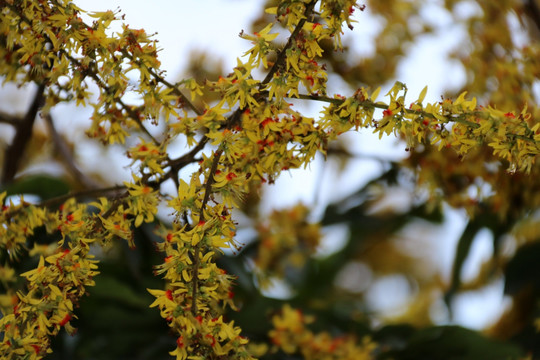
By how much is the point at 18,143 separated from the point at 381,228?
0.71 metres

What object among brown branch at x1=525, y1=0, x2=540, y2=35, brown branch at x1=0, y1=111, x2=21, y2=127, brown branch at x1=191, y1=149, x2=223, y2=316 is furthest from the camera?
brown branch at x1=525, y1=0, x2=540, y2=35

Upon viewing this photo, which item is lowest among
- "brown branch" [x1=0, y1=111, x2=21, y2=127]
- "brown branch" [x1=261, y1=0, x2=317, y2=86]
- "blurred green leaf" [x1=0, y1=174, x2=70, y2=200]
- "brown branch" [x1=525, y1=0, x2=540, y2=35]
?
"brown branch" [x1=261, y1=0, x2=317, y2=86]

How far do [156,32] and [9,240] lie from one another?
253 mm

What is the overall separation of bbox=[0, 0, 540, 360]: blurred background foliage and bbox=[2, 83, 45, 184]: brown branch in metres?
0.05

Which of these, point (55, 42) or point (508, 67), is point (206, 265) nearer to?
point (55, 42)

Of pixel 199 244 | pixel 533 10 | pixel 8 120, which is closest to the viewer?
pixel 199 244

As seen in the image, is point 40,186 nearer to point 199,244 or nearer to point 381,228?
point 199,244

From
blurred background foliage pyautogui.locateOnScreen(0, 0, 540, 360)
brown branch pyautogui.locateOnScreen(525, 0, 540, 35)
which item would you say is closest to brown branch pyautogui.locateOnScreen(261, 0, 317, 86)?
blurred background foliage pyautogui.locateOnScreen(0, 0, 540, 360)

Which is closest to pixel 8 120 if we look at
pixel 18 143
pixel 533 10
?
pixel 18 143

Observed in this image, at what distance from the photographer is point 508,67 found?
3.15ft

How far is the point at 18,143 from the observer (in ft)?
3.12

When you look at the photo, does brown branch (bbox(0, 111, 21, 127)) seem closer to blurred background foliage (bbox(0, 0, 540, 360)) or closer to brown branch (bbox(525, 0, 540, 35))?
blurred background foliage (bbox(0, 0, 540, 360))

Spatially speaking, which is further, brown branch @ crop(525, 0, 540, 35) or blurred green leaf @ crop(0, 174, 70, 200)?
brown branch @ crop(525, 0, 540, 35)

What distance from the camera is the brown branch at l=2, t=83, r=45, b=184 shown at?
2.98ft
